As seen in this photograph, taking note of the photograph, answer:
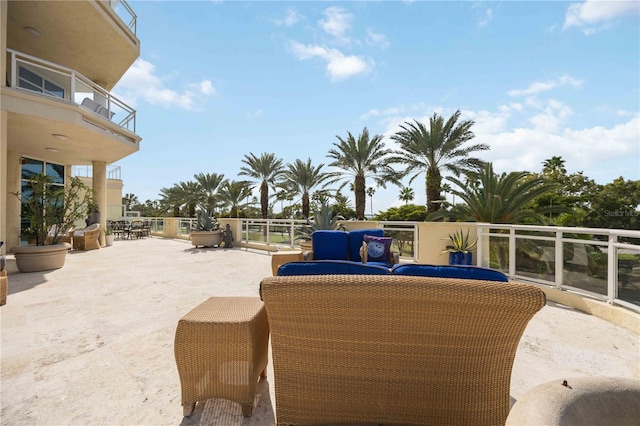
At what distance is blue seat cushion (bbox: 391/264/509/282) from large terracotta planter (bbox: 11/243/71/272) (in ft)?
28.2

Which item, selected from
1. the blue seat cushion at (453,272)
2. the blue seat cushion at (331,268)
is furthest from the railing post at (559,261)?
the blue seat cushion at (331,268)

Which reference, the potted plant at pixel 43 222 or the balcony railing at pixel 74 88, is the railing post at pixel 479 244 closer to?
the potted plant at pixel 43 222

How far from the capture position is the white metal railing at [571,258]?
153 inches

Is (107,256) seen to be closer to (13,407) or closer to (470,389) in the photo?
(13,407)

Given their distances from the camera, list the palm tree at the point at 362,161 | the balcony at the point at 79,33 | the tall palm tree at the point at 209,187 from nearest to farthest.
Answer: the balcony at the point at 79,33, the palm tree at the point at 362,161, the tall palm tree at the point at 209,187

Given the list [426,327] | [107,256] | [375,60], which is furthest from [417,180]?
[426,327]

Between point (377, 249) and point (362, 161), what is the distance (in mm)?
12385

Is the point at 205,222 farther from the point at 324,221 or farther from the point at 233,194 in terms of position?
the point at 233,194

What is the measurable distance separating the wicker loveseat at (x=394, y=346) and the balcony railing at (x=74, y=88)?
8886mm

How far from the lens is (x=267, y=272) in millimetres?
6895

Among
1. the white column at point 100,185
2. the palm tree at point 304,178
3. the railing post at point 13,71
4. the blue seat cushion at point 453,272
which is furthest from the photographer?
the palm tree at point 304,178

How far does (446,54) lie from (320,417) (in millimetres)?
8858

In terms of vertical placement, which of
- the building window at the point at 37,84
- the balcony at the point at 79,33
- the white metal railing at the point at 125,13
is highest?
the white metal railing at the point at 125,13

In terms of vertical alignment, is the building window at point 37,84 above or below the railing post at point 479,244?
above
